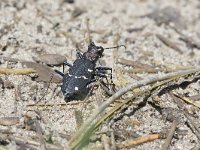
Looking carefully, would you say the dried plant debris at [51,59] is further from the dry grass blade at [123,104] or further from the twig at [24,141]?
the twig at [24,141]

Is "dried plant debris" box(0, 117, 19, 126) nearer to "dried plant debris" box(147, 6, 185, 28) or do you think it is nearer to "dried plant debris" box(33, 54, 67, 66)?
"dried plant debris" box(33, 54, 67, 66)

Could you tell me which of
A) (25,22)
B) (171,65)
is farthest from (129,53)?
(25,22)

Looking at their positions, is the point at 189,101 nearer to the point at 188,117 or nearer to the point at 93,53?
the point at 188,117

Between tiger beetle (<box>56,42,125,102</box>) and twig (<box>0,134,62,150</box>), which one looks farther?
tiger beetle (<box>56,42,125,102</box>)

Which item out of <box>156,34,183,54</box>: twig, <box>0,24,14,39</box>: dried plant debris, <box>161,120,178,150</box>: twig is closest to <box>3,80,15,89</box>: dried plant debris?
<box>0,24,14,39</box>: dried plant debris

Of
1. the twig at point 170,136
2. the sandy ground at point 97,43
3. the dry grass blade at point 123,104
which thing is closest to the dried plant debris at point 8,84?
the sandy ground at point 97,43

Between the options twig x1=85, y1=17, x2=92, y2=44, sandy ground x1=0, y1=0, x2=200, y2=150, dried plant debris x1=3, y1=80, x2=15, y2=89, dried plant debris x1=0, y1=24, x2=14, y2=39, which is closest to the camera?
sandy ground x1=0, y1=0, x2=200, y2=150
